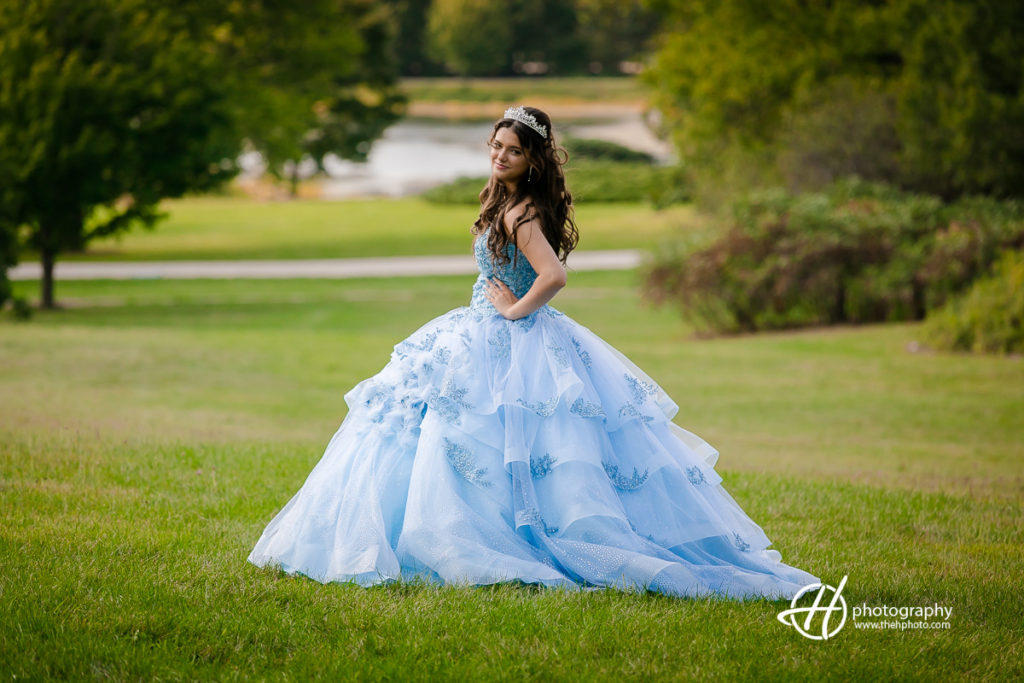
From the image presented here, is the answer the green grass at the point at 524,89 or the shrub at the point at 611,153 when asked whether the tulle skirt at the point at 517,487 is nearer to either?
the shrub at the point at 611,153

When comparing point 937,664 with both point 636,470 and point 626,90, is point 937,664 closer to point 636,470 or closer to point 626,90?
point 636,470

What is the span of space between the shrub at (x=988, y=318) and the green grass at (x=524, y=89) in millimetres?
41330

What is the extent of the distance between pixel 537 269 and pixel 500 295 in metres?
0.22

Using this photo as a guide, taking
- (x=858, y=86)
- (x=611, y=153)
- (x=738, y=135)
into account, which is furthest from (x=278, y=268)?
(x=611, y=153)

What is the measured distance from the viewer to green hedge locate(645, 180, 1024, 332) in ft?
48.8

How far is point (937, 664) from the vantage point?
3.61 meters

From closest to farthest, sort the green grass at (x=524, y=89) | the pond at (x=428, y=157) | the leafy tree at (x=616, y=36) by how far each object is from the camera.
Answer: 1. the pond at (x=428, y=157)
2. the leafy tree at (x=616, y=36)
3. the green grass at (x=524, y=89)

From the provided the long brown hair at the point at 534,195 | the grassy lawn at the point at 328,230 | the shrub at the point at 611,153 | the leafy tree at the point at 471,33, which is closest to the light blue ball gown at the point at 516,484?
the long brown hair at the point at 534,195

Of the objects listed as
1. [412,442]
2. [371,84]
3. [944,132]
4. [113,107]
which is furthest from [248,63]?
[412,442]

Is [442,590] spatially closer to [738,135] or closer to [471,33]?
[738,135]

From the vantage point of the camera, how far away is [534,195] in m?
4.52

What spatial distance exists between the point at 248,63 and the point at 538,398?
25.5 metres

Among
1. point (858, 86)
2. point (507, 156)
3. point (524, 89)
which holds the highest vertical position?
point (524, 89)

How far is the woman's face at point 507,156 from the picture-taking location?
4.48m
